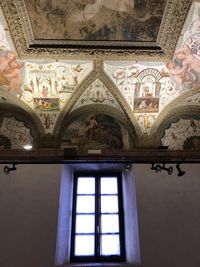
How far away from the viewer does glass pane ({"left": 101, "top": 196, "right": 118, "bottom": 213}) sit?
711cm

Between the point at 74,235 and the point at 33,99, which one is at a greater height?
the point at 33,99

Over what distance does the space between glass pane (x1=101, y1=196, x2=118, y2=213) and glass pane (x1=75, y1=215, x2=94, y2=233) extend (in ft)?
1.29

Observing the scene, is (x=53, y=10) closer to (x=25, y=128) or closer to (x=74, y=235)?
(x=25, y=128)

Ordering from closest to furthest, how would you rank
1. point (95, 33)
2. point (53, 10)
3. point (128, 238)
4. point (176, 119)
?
point (53, 10), point (95, 33), point (128, 238), point (176, 119)

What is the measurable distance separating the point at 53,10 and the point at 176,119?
4252mm

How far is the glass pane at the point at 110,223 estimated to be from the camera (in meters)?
6.84

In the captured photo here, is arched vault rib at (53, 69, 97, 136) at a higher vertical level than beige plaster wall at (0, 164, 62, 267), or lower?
higher

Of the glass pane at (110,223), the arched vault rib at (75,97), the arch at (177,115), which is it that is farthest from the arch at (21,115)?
the arch at (177,115)

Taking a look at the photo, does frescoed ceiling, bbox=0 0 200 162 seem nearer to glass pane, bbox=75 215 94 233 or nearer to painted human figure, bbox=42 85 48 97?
painted human figure, bbox=42 85 48 97

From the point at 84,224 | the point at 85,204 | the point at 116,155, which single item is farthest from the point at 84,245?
the point at 116,155

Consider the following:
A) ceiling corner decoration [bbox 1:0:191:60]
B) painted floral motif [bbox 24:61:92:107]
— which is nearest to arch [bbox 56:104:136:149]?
painted floral motif [bbox 24:61:92:107]

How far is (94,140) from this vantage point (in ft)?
24.6

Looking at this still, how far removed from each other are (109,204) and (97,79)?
3229mm

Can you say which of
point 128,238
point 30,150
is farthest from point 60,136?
point 128,238
